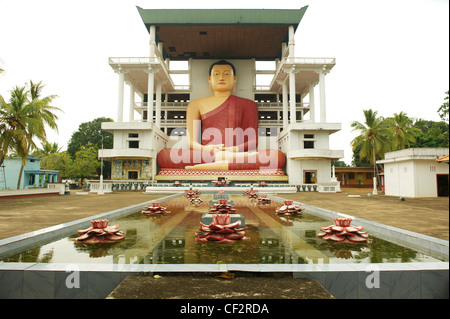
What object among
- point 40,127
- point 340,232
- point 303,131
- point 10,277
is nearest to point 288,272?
point 340,232

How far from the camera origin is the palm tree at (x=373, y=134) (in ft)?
92.5

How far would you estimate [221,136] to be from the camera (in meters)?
27.9

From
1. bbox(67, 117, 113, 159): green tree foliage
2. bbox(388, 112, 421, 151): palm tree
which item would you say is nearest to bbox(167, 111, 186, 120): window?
bbox(67, 117, 113, 159): green tree foliage

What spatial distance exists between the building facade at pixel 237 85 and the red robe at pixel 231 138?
1317mm

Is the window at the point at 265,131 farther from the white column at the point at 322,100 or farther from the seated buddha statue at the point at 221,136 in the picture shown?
the white column at the point at 322,100

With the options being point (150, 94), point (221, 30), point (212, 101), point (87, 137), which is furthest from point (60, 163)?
point (221, 30)

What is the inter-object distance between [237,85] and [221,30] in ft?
22.7

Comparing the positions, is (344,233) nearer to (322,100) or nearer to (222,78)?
(322,100)

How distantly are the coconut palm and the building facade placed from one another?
561 cm

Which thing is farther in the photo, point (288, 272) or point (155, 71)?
point (155, 71)

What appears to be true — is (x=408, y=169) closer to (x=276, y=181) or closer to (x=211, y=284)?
(x=276, y=181)
